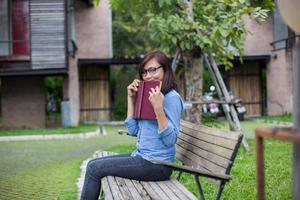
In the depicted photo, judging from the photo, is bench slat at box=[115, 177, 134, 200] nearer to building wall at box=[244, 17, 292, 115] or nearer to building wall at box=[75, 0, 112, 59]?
building wall at box=[244, 17, 292, 115]

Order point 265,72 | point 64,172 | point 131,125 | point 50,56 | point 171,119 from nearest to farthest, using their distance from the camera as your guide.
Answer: point 171,119
point 131,125
point 64,172
point 50,56
point 265,72

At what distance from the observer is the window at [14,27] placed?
18875 millimetres

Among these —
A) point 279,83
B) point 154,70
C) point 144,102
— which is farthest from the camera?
point 279,83

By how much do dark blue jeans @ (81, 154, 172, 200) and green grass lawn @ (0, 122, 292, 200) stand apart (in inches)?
61.0

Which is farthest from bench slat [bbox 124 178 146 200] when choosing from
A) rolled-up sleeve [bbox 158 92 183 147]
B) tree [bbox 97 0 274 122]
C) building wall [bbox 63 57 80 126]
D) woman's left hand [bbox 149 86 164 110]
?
building wall [bbox 63 57 80 126]

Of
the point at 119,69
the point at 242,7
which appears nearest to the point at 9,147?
the point at 242,7

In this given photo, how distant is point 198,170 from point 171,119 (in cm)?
64

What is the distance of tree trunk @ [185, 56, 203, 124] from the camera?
33.8ft

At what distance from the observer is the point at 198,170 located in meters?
4.00

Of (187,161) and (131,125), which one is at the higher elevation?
(131,125)

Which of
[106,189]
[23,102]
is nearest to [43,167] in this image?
[106,189]

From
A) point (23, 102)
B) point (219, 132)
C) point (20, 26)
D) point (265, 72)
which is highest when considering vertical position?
point (20, 26)

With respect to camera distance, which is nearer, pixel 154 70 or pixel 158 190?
pixel 158 190

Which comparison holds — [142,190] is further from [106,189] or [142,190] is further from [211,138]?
[211,138]
